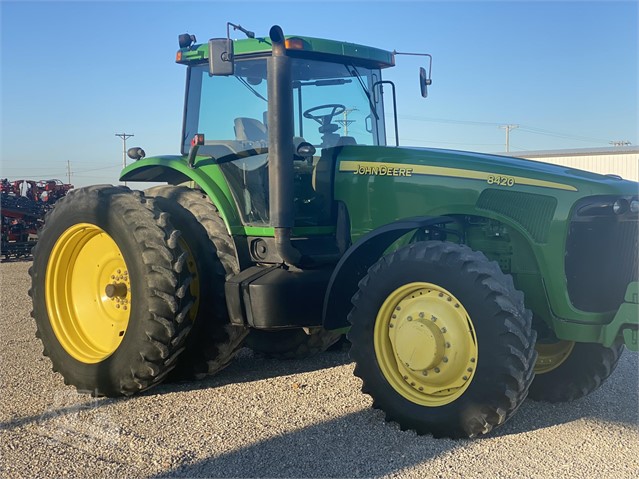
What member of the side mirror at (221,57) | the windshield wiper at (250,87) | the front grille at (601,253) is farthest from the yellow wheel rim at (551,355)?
the side mirror at (221,57)

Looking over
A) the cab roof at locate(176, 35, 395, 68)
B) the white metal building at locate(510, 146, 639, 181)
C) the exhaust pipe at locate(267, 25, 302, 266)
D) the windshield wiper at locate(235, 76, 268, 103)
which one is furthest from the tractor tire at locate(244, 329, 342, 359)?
the white metal building at locate(510, 146, 639, 181)

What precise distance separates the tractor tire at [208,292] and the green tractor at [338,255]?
0.04 feet

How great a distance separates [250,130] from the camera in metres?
5.10

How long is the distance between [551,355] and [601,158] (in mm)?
23729

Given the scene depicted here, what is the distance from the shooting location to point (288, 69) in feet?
15.0

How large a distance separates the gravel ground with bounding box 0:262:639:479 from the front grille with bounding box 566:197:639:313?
86 centimetres

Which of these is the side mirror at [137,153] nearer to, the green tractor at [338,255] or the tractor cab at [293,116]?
the green tractor at [338,255]

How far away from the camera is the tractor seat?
5.05 m

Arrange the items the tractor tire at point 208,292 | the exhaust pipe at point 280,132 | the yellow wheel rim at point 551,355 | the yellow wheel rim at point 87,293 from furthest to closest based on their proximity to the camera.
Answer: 1. the yellow wheel rim at point 87,293
2. the tractor tire at point 208,292
3. the yellow wheel rim at point 551,355
4. the exhaust pipe at point 280,132

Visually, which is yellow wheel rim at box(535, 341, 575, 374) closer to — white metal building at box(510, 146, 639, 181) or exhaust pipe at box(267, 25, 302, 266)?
exhaust pipe at box(267, 25, 302, 266)

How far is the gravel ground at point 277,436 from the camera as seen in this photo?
11.6 ft

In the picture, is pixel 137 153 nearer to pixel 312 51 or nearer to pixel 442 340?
pixel 312 51

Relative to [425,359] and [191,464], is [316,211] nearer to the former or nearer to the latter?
[425,359]

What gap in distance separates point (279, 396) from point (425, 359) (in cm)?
132
